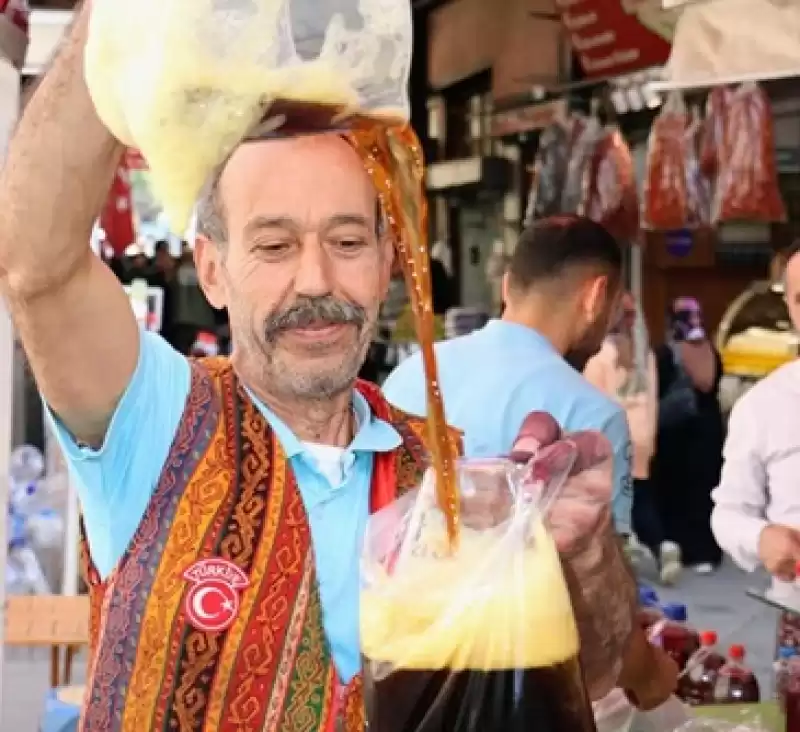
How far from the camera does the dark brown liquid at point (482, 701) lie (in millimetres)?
840

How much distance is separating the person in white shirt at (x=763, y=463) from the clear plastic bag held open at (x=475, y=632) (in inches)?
77.1

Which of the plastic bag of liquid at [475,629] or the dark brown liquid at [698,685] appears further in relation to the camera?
the dark brown liquid at [698,685]

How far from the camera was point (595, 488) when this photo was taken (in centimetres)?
99

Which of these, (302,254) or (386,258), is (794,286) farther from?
(302,254)

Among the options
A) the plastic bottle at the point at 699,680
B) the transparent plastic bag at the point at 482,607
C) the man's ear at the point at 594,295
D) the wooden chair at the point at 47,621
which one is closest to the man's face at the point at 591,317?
the man's ear at the point at 594,295

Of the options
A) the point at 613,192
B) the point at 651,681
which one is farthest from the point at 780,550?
the point at 613,192

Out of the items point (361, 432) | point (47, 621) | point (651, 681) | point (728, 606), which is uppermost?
point (361, 432)

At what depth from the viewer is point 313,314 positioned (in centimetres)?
119

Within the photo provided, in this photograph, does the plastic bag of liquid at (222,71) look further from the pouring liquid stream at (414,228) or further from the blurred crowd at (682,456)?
the blurred crowd at (682,456)

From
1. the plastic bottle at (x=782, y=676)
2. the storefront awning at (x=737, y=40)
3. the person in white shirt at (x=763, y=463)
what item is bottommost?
the plastic bottle at (x=782, y=676)

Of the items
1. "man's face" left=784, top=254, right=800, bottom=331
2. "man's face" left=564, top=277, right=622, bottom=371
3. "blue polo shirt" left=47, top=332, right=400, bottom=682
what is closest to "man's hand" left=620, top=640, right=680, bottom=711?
"blue polo shirt" left=47, top=332, right=400, bottom=682

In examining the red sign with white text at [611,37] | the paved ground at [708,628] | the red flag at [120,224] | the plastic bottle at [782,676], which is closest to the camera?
the plastic bottle at [782,676]

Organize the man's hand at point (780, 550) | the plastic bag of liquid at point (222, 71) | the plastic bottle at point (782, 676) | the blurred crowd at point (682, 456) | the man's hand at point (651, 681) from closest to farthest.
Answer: the plastic bag of liquid at point (222, 71), the man's hand at point (651, 681), the plastic bottle at point (782, 676), the man's hand at point (780, 550), the blurred crowd at point (682, 456)

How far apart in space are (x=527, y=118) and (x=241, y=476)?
18.6 ft
